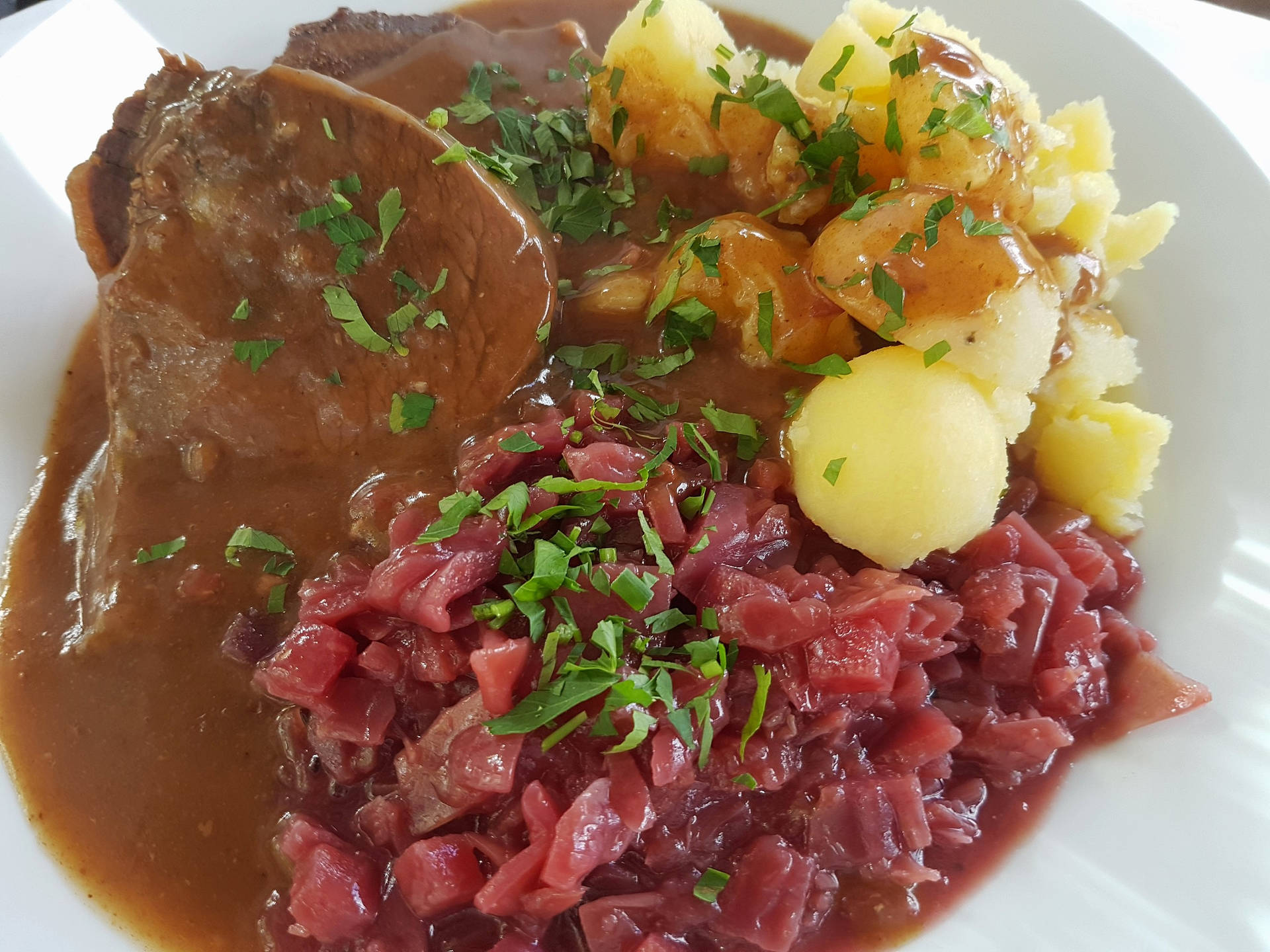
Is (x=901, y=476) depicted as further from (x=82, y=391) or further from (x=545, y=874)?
(x=82, y=391)

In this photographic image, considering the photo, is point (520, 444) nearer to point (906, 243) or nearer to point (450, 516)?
point (450, 516)

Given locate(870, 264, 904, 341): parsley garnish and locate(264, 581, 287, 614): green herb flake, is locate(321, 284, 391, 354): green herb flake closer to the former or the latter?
locate(264, 581, 287, 614): green herb flake

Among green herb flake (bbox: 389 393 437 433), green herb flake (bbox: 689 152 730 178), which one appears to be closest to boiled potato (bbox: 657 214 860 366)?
green herb flake (bbox: 689 152 730 178)

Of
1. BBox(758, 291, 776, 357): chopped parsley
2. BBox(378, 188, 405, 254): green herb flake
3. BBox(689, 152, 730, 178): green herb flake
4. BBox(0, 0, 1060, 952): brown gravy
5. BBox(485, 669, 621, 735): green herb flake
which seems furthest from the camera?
BBox(689, 152, 730, 178): green herb flake

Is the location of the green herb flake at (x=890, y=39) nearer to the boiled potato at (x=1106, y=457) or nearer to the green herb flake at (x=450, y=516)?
the boiled potato at (x=1106, y=457)

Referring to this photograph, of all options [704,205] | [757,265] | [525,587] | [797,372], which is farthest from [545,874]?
[704,205]

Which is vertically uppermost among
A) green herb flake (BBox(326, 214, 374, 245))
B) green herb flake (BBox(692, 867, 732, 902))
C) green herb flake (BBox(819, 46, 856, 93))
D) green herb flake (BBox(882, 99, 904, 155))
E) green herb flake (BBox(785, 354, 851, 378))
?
green herb flake (BBox(819, 46, 856, 93))
